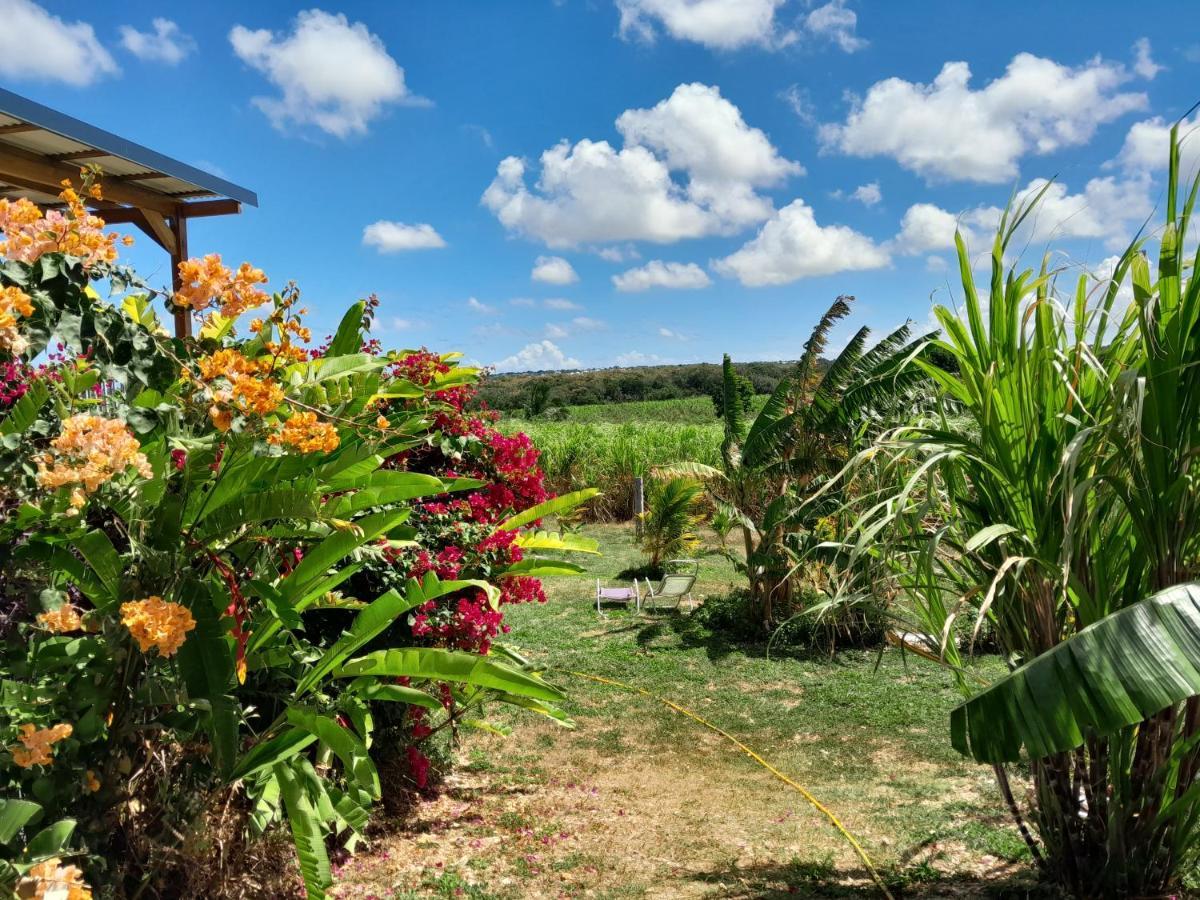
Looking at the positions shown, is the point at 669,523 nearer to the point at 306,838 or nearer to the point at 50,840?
the point at 306,838

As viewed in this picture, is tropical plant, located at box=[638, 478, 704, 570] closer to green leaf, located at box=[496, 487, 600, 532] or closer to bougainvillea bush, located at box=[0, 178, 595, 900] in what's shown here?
green leaf, located at box=[496, 487, 600, 532]

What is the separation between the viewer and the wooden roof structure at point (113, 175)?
5801 mm

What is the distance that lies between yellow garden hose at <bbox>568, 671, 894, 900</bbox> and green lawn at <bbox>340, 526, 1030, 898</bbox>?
5 cm

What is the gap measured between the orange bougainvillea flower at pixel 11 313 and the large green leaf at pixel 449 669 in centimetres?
151

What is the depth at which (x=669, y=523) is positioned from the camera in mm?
10648

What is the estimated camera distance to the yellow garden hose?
3.56 m

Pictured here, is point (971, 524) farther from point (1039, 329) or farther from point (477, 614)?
point (477, 614)

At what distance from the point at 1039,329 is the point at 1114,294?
1.04 ft

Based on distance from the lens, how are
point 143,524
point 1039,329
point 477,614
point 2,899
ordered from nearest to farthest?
point 2,899
point 143,524
point 1039,329
point 477,614

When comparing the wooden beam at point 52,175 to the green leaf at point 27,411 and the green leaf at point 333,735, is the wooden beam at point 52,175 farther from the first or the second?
the green leaf at point 333,735

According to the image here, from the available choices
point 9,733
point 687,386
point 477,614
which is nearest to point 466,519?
point 477,614

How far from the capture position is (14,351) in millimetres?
1947

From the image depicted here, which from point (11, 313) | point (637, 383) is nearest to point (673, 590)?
point (11, 313)

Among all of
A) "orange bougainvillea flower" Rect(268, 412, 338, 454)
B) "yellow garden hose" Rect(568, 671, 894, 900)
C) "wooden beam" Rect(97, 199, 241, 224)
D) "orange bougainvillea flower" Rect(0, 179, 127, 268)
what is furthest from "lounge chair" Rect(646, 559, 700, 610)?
"orange bougainvillea flower" Rect(0, 179, 127, 268)
